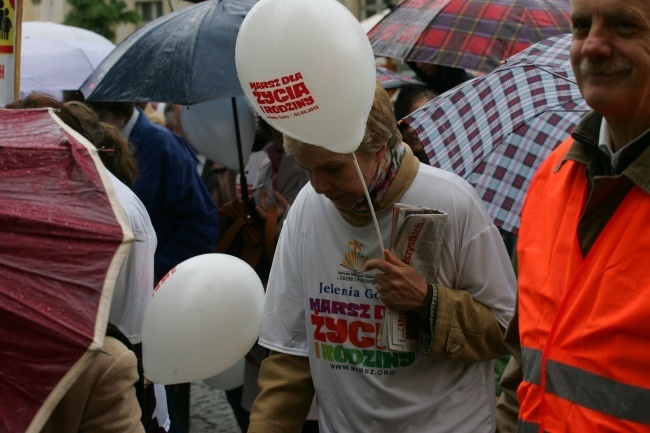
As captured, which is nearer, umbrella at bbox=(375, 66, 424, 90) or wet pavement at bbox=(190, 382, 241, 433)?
umbrella at bbox=(375, 66, 424, 90)

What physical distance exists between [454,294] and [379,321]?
0.81 ft

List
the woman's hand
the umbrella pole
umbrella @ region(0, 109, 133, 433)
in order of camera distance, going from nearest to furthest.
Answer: umbrella @ region(0, 109, 133, 433), the woman's hand, the umbrella pole

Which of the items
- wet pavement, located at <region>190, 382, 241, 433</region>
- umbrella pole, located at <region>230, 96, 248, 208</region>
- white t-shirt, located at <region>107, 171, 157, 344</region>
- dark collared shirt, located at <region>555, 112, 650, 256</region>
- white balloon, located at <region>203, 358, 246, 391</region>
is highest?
dark collared shirt, located at <region>555, 112, 650, 256</region>

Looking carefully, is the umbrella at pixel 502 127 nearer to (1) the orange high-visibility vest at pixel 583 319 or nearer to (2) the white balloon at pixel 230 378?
(1) the orange high-visibility vest at pixel 583 319

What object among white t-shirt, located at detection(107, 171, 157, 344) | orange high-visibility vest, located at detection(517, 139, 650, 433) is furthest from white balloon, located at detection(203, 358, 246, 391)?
orange high-visibility vest, located at detection(517, 139, 650, 433)

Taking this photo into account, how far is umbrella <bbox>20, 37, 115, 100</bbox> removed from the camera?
7.62 meters

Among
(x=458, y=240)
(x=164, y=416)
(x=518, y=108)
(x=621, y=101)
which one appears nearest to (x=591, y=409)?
(x=621, y=101)

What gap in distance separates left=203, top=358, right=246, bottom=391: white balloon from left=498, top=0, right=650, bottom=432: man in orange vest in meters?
2.86

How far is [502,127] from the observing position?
13.4 feet

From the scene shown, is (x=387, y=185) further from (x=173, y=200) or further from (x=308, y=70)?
(x=173, y=200)

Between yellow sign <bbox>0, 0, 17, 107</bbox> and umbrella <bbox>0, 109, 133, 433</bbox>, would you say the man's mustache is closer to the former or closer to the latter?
umbrella <bbox>0, 109, 133, 433</bbox>

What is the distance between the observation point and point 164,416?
413 cm

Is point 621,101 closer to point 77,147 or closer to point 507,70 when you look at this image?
point 77,147

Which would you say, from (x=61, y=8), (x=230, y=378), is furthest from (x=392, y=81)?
(x=61, y=8)
